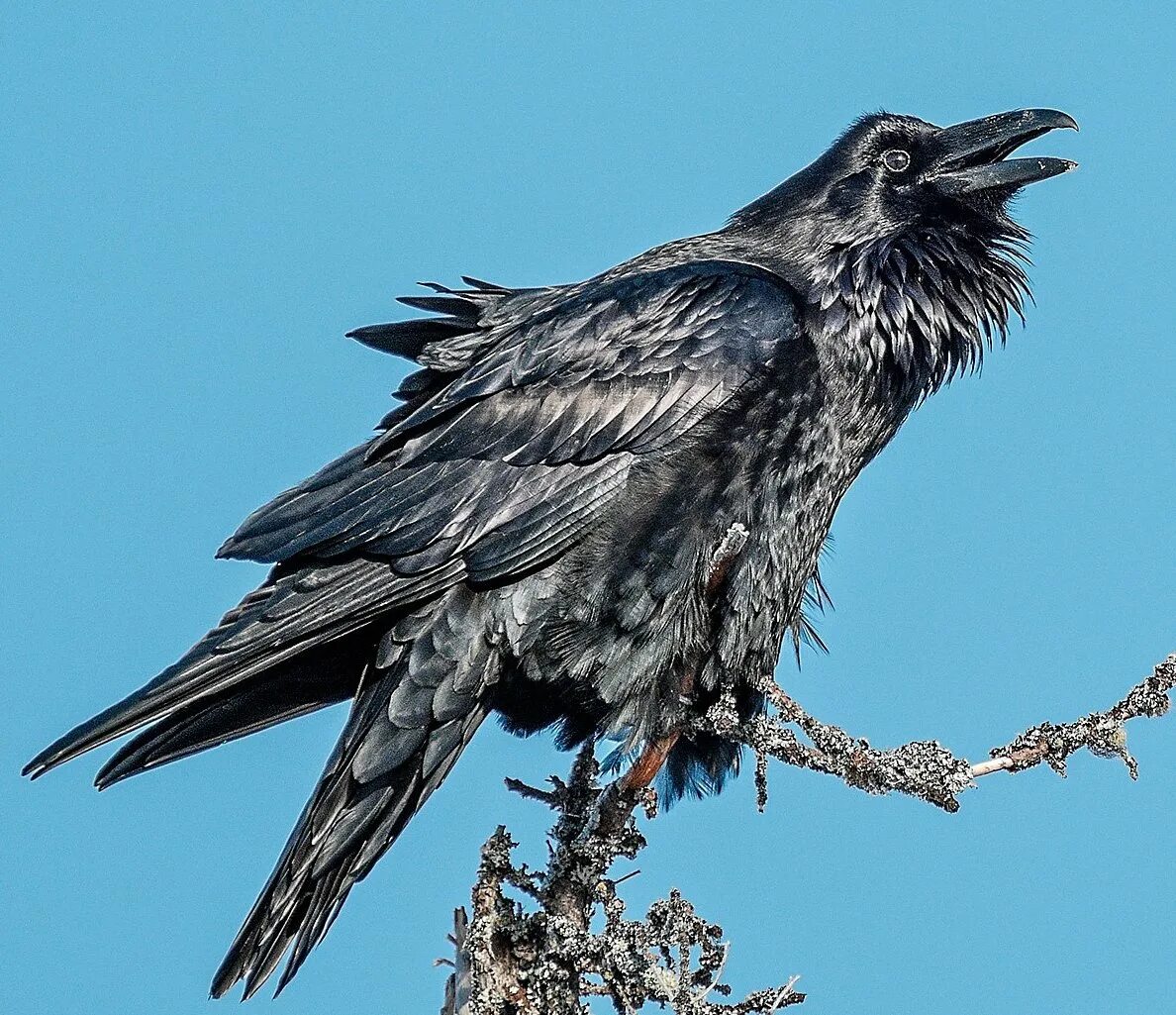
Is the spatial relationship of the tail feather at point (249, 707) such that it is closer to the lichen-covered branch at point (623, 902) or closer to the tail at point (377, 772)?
the tail at point (377, 772)

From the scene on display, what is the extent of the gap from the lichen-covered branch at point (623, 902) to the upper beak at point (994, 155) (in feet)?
7.39

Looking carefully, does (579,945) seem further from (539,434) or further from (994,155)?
(994,155)

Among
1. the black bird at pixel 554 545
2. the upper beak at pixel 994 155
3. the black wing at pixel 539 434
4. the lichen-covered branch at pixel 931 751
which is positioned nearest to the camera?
the lichen-covered branch at pixel 931 751

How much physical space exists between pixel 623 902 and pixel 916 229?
2671 mm

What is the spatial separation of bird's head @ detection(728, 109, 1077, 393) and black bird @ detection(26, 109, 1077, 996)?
25mm

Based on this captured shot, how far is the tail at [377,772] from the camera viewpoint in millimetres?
4367

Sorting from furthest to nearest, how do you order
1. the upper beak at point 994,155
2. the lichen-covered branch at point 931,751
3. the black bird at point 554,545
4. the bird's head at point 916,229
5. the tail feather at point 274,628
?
1. the upper beak at point 994,155
2. the bird's head at point 916,229
3. the black bird at point 554,545
4. the tail feather at point 274,628
5. the lichen-covered branch at point 931,751

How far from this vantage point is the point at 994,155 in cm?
564

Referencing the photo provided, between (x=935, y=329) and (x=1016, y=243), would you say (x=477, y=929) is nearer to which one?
(x=935, y=329)

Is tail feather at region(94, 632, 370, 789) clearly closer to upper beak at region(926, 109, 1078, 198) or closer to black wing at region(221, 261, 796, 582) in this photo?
black wing at region(221, 261, 796, 582)

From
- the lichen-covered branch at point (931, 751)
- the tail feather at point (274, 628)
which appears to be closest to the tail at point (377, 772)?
the tail feather at point (274, 628)

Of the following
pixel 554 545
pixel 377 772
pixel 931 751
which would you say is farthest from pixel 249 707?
pixel 931 751

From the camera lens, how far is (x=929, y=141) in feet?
18.6

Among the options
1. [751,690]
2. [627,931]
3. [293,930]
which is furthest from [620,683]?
[293,930]
